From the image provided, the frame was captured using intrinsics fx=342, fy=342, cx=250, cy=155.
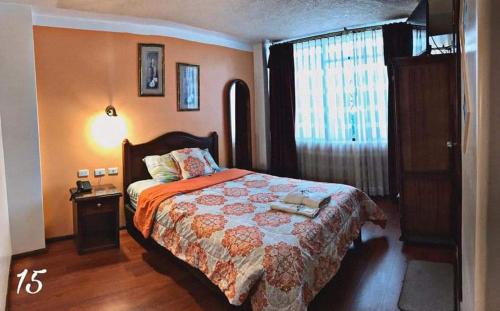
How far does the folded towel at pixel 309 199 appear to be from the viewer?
2703 mm

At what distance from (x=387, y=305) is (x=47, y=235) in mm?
3373

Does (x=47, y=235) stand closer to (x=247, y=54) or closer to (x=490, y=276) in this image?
(x=247, y=54)

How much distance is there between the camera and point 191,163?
4086 millimetres

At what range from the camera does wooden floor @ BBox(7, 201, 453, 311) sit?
7.95ft

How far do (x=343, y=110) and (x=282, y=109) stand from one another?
975 mm

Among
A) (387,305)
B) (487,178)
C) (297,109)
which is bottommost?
(387,305)

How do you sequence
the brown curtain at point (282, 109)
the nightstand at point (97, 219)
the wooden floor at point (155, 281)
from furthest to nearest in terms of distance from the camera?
1. the brown curtain at point (282, 109)
2. the nightstand at point (97, 219)
3. the wooden floor at point (155, 281)

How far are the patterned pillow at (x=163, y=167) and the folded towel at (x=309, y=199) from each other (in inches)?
63.8

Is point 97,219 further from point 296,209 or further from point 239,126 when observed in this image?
point 239,126

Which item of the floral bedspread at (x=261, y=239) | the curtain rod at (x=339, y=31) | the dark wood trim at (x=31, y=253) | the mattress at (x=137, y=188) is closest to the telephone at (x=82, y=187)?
the mattress at (x=137, y=188)

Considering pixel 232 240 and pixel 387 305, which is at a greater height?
pixel 232 240

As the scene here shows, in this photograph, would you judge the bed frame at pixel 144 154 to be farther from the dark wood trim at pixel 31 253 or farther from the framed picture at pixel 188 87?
the dark wood trim at pixel 31 253

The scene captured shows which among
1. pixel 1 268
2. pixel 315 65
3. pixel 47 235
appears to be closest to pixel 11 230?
pixel 47 235

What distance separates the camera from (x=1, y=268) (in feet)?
8.10
